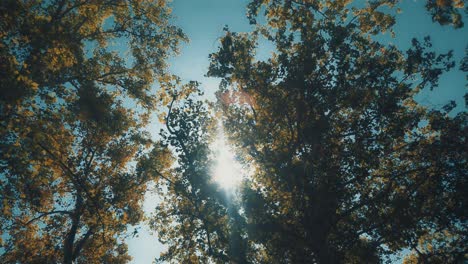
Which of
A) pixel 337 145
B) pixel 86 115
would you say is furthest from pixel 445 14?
pixel 86 115

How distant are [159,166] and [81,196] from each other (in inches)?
253

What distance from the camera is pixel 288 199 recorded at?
49.3 feet

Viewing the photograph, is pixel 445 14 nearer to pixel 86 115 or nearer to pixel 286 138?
pixel 286 138

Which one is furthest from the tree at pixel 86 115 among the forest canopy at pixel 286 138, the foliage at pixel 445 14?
the foliage at pixel 445 14

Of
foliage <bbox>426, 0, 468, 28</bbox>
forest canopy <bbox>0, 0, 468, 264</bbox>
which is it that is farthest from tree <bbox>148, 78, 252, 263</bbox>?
foliage <bbox>426, 0, 468, 28</bbox>

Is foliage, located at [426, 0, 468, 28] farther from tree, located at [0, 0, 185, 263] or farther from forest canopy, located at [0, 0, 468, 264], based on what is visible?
tree, located at [0, 0, 185, 263]

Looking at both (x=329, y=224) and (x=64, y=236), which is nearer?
(x=329, y=224)

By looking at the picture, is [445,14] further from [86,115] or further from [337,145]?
[86,115]

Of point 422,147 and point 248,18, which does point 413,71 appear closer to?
→ point 422,147

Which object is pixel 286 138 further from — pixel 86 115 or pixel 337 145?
pixel 86 115

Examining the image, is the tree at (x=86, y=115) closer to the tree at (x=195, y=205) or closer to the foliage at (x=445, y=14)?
the tree at (x=195, y=205)

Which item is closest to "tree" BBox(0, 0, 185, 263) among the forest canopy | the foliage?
the forest canopy

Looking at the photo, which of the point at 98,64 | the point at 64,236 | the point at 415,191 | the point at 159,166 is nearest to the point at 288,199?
the point at 415,191

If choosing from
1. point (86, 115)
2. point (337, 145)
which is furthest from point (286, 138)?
point (86, 115)
